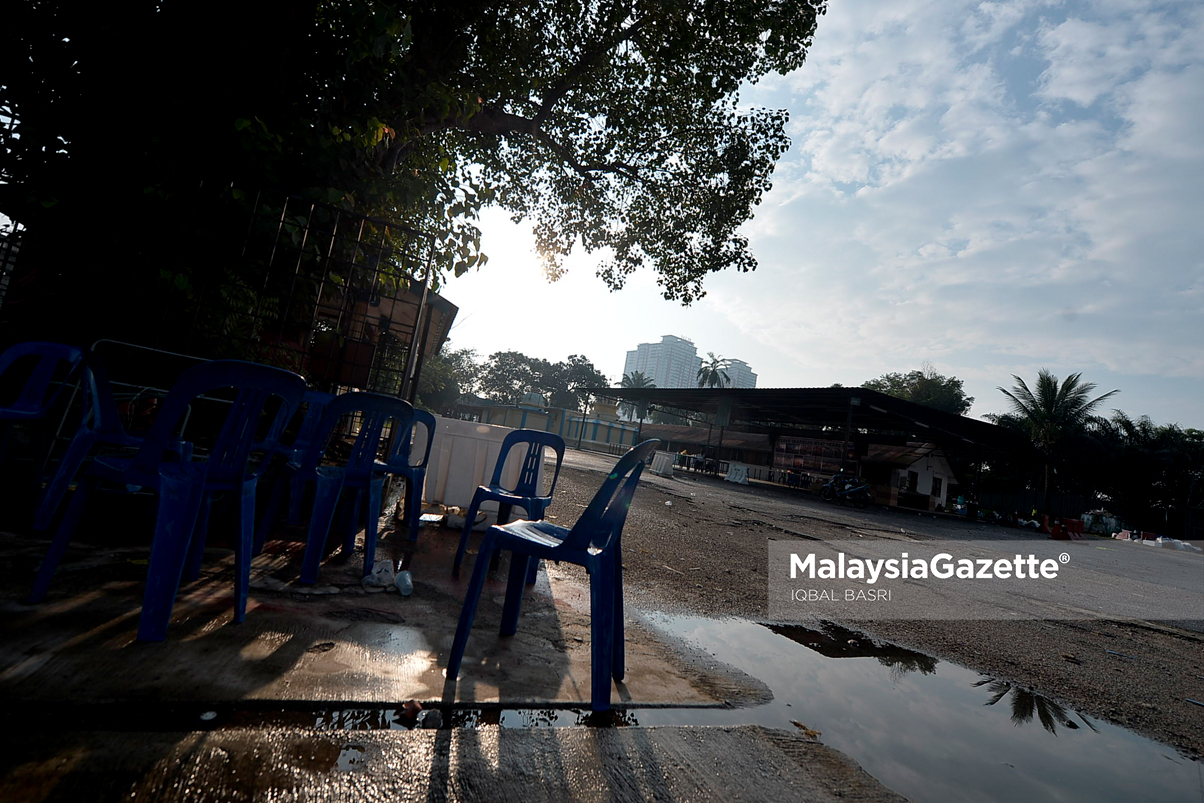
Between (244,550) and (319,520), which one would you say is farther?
(319,520)

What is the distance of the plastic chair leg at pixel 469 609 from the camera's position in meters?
1.86

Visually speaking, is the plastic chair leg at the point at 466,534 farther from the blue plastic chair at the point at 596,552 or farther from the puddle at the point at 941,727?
the blue plastic chair at the point at 596,552

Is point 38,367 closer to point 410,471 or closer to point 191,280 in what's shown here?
point 191,280

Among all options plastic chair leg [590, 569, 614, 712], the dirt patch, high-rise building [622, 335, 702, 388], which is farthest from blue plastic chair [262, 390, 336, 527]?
high-rise building [622, 335, 702, 388]

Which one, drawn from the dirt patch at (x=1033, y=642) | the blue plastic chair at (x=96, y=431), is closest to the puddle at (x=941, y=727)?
the dirt patch at (x=1033, y=642)

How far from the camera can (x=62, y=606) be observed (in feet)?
6.37

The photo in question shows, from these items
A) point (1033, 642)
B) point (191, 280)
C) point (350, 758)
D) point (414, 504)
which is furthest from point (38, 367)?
point (1033, 642)

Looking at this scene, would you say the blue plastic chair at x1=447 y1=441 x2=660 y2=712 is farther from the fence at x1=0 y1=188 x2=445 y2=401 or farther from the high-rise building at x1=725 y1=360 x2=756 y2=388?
the high-rise building at x1=725 y1=360 x2=756 y2=388

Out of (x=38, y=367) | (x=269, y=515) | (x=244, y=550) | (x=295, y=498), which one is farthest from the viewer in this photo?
(x=295, y=498)

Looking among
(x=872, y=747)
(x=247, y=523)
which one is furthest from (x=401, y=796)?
(x=872, y=747)

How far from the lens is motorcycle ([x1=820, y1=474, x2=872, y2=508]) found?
18.5 metres

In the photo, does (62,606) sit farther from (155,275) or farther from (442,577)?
(155,275)

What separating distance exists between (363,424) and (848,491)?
60.3ft

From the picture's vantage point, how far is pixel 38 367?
2.68 metres
